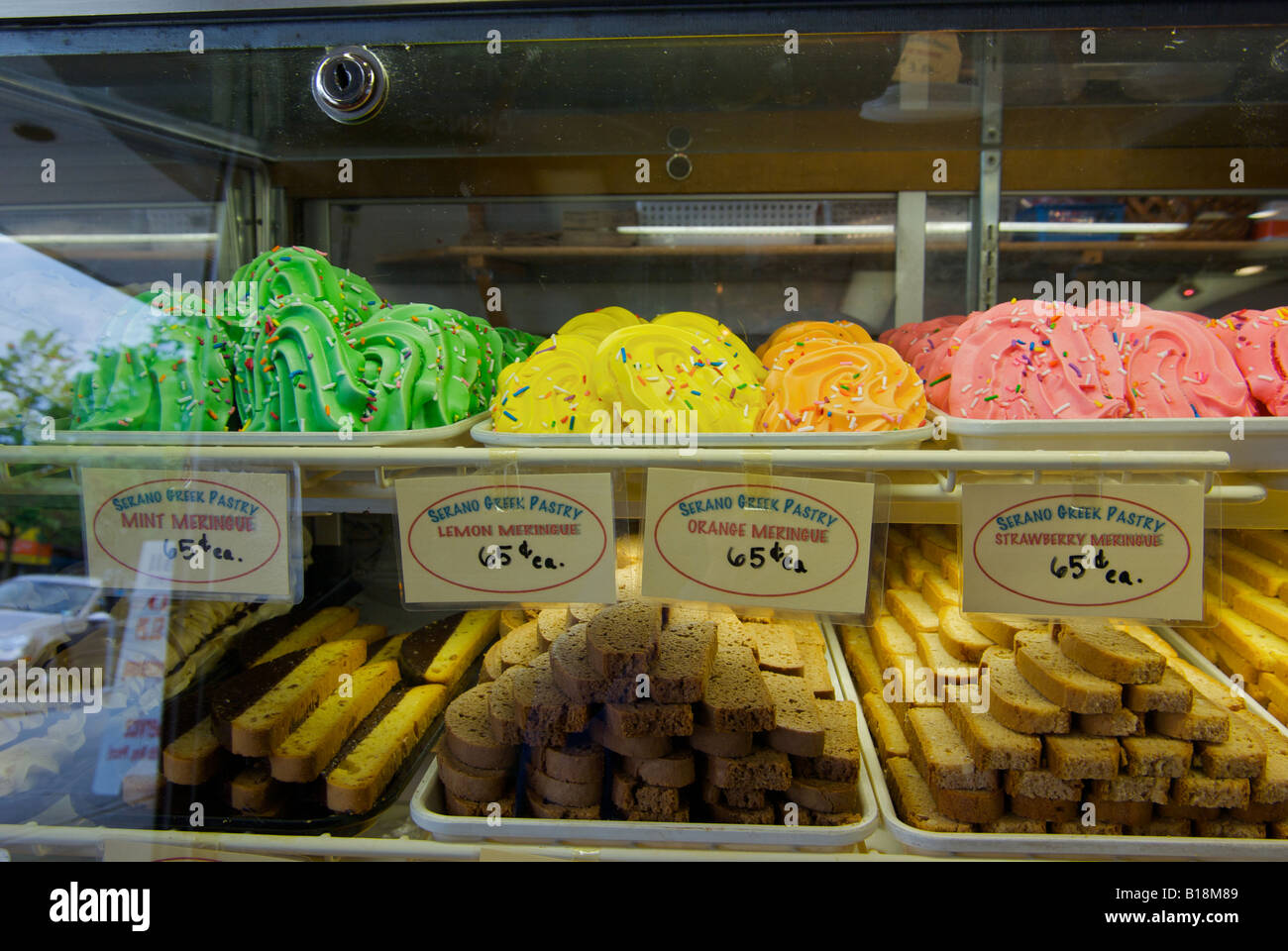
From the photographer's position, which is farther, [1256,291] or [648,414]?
[1256,291]

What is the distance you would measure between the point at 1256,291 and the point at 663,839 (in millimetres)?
2056

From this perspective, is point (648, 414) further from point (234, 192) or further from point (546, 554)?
point (234, 192)

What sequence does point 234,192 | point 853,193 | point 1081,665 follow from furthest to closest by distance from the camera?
point 853,193 < point 234,192 < point 1081,665

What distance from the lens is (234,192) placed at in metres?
1.56

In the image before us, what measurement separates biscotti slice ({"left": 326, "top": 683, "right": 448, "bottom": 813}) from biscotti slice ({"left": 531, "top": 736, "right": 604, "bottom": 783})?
25cm

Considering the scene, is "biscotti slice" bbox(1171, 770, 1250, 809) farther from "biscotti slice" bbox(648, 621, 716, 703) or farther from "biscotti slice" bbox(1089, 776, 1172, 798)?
"biscotti slice" bbox(648, 621, 716, 703)

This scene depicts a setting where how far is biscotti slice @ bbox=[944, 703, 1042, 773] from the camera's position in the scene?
1.15 m

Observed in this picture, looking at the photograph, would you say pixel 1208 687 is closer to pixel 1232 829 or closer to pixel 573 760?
pixel 1232 829

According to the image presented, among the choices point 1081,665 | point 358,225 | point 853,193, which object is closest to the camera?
point 1081,665

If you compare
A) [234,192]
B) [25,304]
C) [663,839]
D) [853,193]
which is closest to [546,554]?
[663,839]

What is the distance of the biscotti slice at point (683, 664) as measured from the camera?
1.16m

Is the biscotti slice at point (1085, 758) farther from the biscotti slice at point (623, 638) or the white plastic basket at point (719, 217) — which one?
the white plastic basket at point (719, 217)

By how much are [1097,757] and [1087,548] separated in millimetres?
364

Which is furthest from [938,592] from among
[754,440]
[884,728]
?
[754,440]
